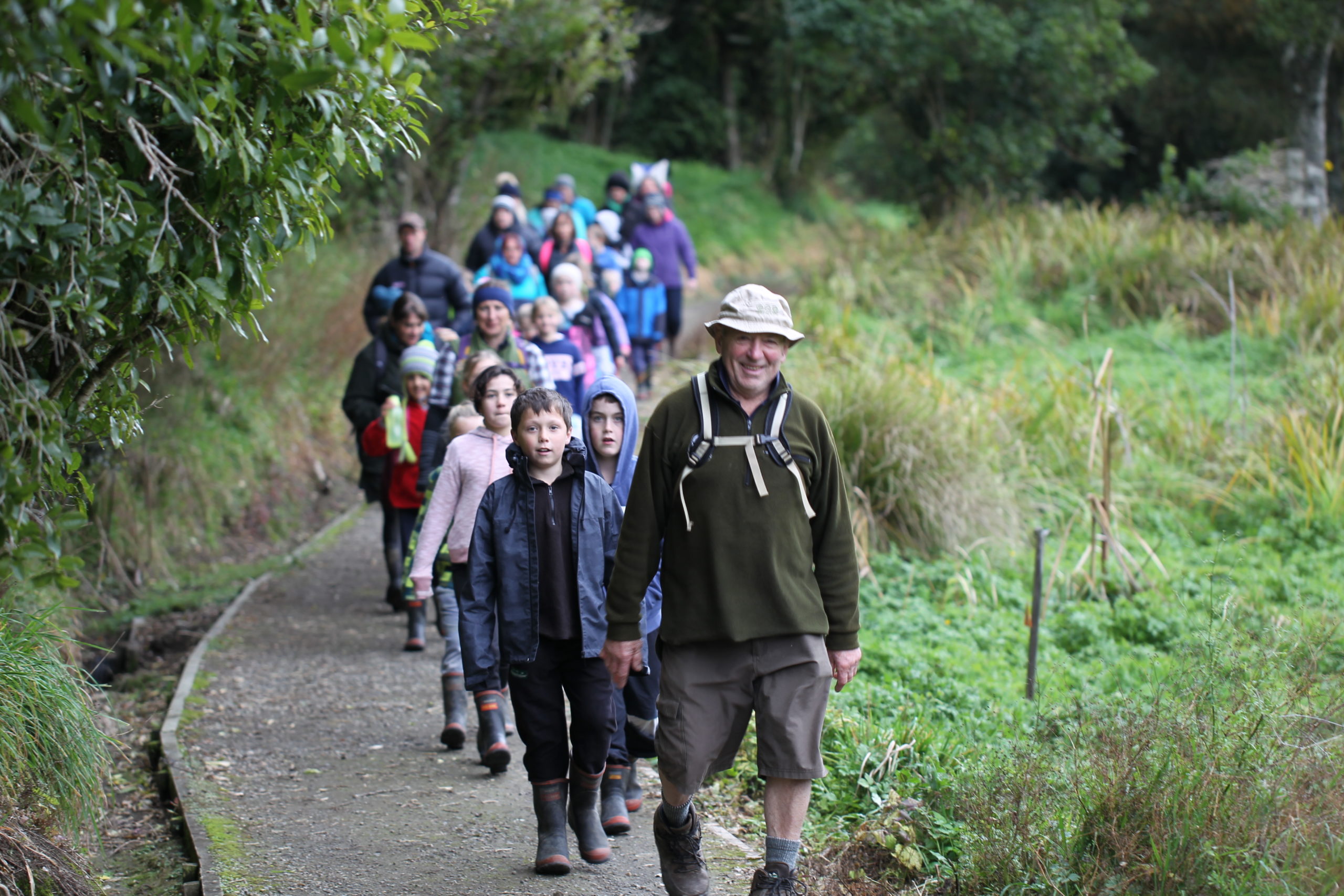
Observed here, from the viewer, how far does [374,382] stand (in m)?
7.89

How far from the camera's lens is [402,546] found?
8.00 metres

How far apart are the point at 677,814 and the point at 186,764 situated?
2.76m

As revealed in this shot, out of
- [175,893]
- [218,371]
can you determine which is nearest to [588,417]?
[175,893]

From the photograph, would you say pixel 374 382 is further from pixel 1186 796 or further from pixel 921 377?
pixel 1186 796

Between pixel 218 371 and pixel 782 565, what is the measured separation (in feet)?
28.8

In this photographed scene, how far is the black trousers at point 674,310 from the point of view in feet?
46.0

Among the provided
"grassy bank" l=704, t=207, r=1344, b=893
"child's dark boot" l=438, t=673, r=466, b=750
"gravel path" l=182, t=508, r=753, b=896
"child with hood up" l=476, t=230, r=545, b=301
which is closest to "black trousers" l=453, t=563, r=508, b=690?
"gravel path" l=182, t=508, r=753, b=896

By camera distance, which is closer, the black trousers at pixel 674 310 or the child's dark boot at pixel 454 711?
the child's dark boot at pixel 454 711

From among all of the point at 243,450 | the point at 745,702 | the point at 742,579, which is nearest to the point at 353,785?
the point at 745,702

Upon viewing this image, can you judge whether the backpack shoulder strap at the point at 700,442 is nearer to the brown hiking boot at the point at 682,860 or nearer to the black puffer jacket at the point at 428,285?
the brown hiking boot at the point at 682,860

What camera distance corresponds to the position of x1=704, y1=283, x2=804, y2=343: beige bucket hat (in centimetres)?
386

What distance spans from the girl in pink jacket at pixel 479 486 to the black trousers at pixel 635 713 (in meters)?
0.75

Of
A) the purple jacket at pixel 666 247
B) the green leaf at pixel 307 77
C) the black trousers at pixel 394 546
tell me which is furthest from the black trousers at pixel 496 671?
the purple jacket at pixel 666 247

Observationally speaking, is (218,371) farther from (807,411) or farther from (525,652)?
(807,411)
